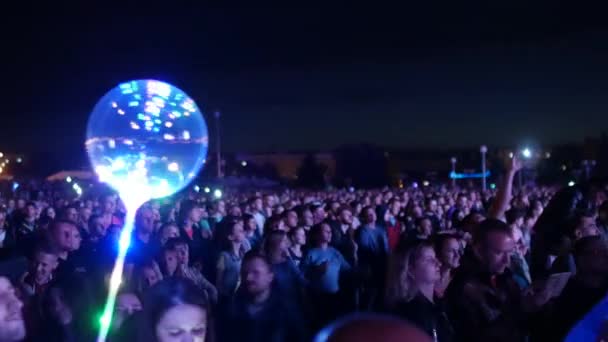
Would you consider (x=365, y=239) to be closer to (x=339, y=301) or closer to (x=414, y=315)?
(x=339, y=301)

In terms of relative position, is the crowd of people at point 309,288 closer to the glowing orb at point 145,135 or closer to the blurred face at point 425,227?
the blurred face at point 425,227

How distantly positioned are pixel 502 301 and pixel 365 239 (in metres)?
6.32

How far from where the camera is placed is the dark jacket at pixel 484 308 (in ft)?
15.2

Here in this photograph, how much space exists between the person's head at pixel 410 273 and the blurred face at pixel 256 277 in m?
0.81

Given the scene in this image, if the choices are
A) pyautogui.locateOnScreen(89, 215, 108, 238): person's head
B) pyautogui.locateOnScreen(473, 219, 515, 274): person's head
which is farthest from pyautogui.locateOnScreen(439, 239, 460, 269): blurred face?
pyautogui.locateOnScreen(89, 215, 108, 238): person's head

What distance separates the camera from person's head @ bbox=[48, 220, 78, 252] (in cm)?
700

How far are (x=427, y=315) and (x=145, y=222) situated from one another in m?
6.78

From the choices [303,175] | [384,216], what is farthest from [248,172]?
[384,216]

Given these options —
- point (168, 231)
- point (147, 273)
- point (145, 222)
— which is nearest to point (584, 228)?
point (147, 273)

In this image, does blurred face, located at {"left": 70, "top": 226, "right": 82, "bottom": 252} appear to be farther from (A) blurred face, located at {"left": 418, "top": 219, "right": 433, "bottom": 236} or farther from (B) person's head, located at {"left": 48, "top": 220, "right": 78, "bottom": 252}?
(A) blurred face, located at {"left": 418, "top": 219, "right": 433, "bottom": 236}

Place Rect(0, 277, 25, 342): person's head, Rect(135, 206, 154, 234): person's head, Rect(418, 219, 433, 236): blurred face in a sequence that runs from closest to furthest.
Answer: Rect(0, 277, 25, 342): person's head, Rect(135, 206, 154, 234): person's head, Rect(418, 219, 433, 236): blurred face

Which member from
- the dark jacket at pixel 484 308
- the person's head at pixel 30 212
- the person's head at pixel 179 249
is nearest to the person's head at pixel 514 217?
the person's head at pixel 179 249

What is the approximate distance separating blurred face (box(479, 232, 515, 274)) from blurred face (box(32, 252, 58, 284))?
120 inches

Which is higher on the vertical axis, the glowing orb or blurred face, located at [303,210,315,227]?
the glowing orb
